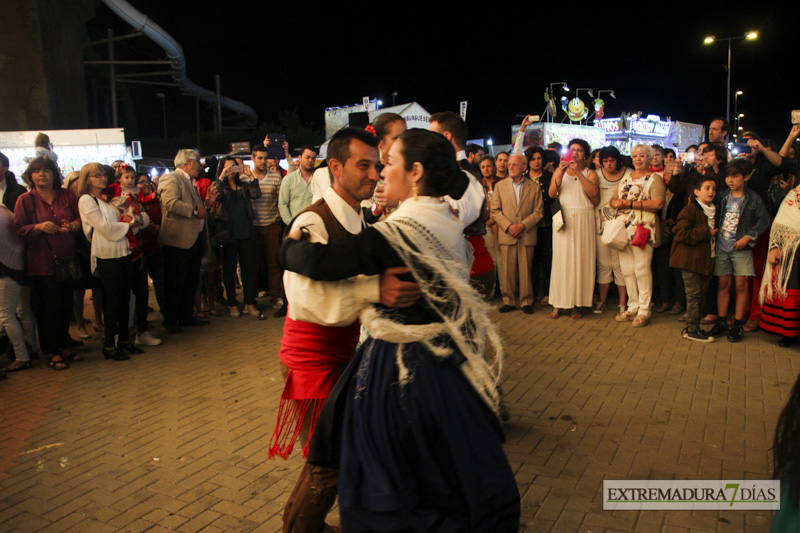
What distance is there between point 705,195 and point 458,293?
572 centimetres

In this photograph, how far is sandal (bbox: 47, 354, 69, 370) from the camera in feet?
20.7

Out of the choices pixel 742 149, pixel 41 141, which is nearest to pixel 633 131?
pixel 742 149

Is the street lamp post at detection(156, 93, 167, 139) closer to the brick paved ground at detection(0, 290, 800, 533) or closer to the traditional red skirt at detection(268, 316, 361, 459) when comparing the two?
the brick paved ground at detection(0, 290, 800, 533)

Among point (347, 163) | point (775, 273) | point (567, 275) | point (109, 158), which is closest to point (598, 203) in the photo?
point (567, 275)

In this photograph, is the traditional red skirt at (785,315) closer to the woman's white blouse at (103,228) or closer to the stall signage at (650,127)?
the woman's white blouse at (103,228)

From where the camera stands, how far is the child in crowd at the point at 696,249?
6.65 metres

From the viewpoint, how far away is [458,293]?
7.30 feet

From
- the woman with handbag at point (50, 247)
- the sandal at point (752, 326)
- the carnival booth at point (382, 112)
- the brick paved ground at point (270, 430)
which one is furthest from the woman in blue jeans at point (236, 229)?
the sandal at point (752, 326)

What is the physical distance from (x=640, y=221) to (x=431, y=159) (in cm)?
594

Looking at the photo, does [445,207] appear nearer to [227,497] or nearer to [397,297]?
[397,297]

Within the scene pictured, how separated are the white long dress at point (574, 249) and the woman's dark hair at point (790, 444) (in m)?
6.54

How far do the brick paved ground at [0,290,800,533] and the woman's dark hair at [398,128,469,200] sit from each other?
6.60ft

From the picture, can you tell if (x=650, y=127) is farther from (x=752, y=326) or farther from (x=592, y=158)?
(x=752, y=326)

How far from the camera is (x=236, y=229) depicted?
8.52 m
